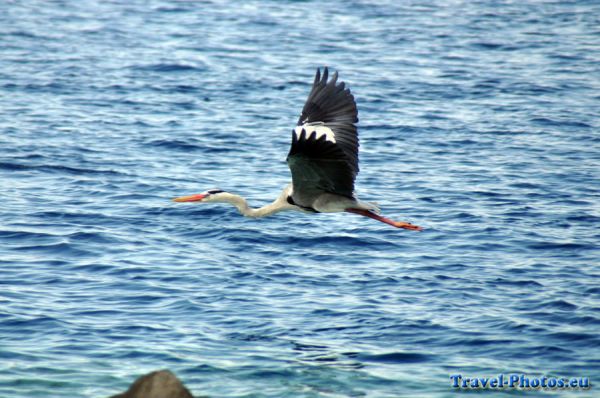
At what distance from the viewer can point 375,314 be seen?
1320 cm

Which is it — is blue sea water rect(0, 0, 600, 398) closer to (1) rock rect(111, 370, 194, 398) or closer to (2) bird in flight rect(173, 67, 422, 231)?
(2) bird in flight rect(173, 67, 422, 231)

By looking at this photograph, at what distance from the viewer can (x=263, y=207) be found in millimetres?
14523

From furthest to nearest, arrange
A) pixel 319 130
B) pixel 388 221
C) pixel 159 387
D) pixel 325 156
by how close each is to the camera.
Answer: pixel 388 221
pixel 319 130
pixel 325 156
pixel 159 387

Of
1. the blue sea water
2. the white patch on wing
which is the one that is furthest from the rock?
the white patch on wing

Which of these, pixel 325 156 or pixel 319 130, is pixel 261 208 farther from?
pixel 325 156

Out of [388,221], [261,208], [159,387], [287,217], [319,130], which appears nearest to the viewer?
[159,387]

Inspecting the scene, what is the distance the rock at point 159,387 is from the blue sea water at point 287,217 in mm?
1860

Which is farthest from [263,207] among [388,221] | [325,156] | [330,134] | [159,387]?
[159,387]

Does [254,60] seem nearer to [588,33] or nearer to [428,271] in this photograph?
[588,33]

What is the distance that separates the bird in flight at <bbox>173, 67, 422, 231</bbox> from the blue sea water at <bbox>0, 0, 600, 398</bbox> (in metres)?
1.07

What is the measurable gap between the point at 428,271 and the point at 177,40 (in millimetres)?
18599

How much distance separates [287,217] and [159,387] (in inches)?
333

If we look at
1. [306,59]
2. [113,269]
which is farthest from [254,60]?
[113,269]

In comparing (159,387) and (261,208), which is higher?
(261,208)
